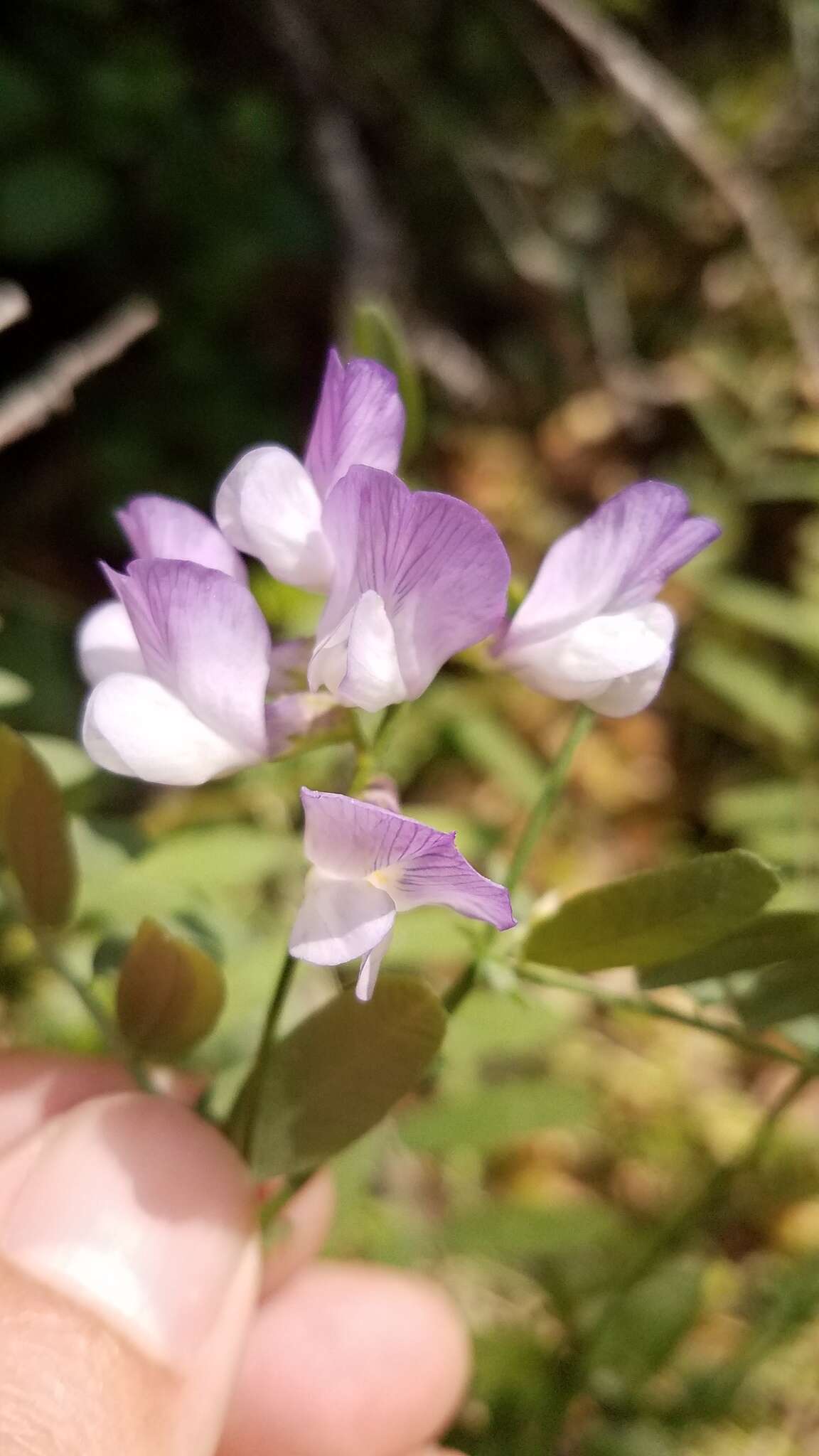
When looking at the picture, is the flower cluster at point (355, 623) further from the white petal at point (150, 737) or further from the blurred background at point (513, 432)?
the blurred background at point (513, 432)

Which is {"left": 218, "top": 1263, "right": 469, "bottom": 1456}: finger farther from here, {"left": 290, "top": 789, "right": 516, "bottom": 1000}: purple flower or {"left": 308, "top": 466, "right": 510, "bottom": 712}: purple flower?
{"left": 308, "top": 466, "right": 510, "bottom": 712}: purple flower

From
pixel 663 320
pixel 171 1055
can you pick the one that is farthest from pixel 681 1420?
pixel 663 320

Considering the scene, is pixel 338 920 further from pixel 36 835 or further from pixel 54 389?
pixel 54 389

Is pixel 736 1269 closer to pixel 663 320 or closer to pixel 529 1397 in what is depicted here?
pixel 529 1397

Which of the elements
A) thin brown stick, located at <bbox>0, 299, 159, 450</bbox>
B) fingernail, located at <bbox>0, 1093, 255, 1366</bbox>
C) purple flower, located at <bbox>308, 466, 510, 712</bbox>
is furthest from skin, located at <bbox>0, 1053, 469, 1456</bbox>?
thin brown stick, located at <bbox>0, 299, 159, 450</bbox>

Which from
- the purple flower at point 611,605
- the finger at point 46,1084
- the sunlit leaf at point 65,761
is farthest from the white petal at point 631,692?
the finger at point 46,1084

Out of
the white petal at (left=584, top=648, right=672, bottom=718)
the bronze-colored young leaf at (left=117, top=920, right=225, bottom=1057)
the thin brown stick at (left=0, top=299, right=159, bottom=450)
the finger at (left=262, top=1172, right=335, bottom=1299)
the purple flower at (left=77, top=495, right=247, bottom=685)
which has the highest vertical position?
the thin brown stick at (left=0, top=299, right=159, bottom=450)

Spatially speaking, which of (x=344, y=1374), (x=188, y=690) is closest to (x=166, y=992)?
(x=188, y=690)
